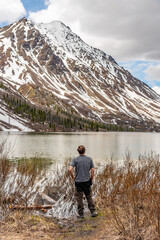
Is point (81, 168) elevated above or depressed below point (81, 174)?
above

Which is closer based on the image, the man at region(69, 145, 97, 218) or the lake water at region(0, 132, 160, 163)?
the man at region(69, 145, 97, 218)

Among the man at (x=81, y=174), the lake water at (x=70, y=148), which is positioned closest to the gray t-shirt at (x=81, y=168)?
the man at (x=81, y=174)

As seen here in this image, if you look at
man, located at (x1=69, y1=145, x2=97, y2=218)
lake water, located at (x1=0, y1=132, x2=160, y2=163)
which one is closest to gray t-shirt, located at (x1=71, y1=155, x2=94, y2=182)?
man, located at (x1=69, y1=145, x2=97, y2=218)

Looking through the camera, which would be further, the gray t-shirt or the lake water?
the lake water

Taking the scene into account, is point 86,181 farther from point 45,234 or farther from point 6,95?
point 6,95

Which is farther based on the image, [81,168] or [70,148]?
[70,148]

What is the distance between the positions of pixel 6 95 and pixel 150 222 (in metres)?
190

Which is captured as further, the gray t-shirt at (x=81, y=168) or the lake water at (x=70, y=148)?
the lake water at (x=70, y=148)

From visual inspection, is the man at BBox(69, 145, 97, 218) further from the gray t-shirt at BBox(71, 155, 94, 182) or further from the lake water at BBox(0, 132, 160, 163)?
the lake water at BBox(0, 132, 160, 163)

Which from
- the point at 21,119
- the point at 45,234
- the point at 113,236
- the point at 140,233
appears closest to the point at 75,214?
the point at 45,234

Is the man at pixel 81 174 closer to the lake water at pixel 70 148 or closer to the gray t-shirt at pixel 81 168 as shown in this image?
the gray t-shirt at pixel 81 168

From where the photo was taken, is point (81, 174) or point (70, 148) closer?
point (81, 174)

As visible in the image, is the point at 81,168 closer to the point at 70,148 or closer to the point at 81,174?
the point at 81,174

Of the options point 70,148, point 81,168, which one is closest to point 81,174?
point 81,168
